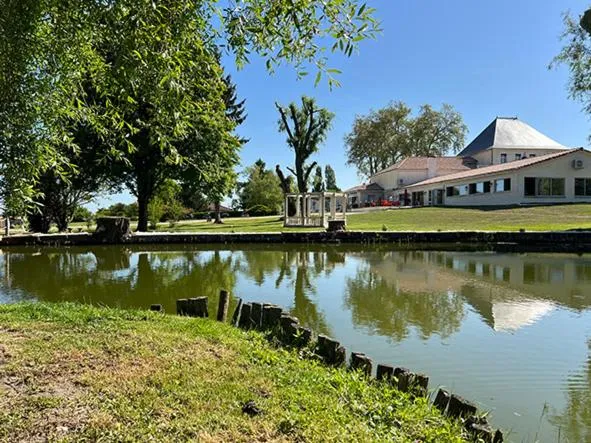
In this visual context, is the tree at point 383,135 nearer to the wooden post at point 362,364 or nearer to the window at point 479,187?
A: the window at point 479,187

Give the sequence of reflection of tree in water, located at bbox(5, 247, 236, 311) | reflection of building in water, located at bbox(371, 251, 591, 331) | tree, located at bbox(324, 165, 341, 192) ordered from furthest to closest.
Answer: tree, located at bbox(324, 165, 341, 192) < reflection of tree in water, located at bbox(5, 247, 236, 311) < reflection of building in water, located at bbox(371, 251, 591, 331)

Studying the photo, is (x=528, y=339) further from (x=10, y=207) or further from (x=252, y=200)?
(x=252, y=200)

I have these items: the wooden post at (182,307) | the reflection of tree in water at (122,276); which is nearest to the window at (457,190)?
the reflection of tree in water at (122,276)

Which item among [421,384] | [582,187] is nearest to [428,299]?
[421,384]

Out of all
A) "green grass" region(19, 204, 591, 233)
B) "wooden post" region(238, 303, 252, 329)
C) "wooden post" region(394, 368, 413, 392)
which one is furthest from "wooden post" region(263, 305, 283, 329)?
"green grass" region(19, 204, 591, 233)

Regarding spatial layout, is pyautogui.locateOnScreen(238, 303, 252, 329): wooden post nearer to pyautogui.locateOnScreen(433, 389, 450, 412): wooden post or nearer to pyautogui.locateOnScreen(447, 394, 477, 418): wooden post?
pyautogui.locateOnScreen(433, 389, 450, 412): wooden post

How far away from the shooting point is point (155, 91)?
11.2 ft

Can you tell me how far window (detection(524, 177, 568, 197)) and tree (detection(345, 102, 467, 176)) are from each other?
28175mm

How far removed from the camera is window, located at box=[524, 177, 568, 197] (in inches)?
1372

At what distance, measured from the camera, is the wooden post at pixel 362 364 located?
164 inches

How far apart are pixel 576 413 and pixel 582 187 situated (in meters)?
37.4

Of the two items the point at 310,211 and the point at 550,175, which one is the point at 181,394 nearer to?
the point at 310,211

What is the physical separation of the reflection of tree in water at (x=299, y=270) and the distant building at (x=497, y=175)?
895 inches

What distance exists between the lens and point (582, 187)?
3572 cm
